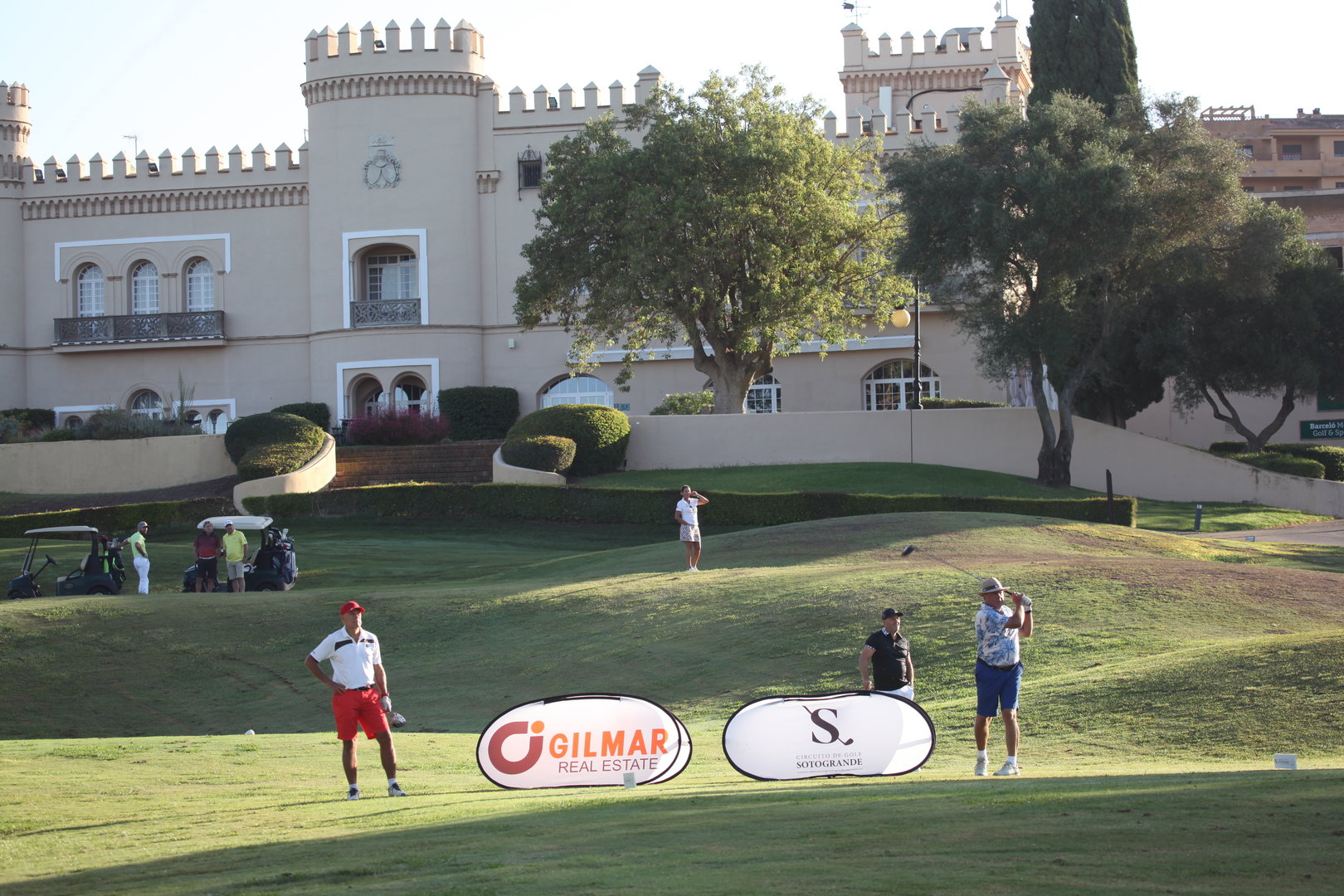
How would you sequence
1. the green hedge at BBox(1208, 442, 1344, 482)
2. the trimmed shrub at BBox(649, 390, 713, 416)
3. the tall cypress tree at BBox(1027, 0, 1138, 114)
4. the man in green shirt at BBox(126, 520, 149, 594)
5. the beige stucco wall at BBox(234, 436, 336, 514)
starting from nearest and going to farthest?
the man in green shirt at BBox(126, 520, 149, 594) → the beige stucco wall at BBox(234, 436, 336, 514) → the green hedge at BBox(1208, 442, 1344, 482) → the tall cypress tree at BBox(1027, 0, 1138, 114) → the trimmed shrub at BBox(649, 390, 713, 416)

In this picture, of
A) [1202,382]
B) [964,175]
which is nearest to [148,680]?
[964,175]

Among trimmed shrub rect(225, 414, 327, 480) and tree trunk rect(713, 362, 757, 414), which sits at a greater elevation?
tree trunk rect(713, 362, 757, 414)

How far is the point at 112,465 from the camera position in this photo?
3819 cm

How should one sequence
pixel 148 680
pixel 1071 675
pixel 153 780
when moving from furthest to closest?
pixel 148 680 → pixel 1071 675 → pixel 153 780

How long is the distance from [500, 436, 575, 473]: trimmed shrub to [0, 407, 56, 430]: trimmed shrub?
21559 mm

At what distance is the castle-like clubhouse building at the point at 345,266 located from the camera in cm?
4650

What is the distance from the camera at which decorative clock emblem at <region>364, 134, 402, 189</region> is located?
4669 cm

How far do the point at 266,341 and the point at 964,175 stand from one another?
89.8ft

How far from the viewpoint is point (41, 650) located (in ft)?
59.5

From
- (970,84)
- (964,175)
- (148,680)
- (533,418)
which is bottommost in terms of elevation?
(148,680)

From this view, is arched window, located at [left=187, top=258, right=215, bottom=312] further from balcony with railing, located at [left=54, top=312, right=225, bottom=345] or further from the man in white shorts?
the man in white shorts

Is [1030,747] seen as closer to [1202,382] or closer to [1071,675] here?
[1071,675]

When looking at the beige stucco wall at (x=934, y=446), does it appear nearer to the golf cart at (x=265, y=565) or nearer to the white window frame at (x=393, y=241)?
the white window frame at (x=393, y=241)

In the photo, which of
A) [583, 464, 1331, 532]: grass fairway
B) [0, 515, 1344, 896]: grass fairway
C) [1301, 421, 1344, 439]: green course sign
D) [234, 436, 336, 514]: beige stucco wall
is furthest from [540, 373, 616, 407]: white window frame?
[1301, 421, 1344, 439]: green course sign
